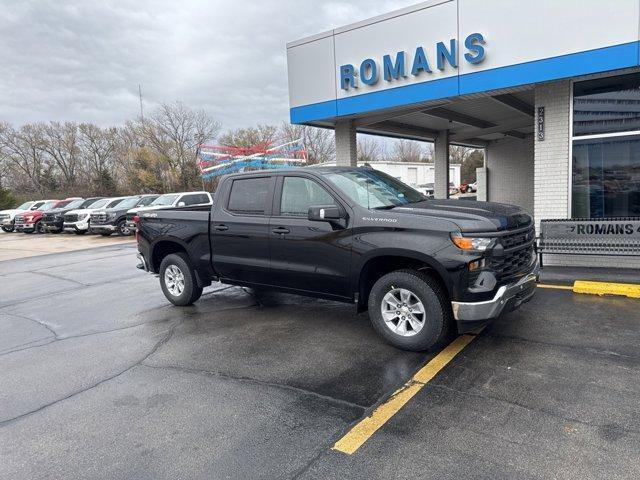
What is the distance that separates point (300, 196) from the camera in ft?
17.9

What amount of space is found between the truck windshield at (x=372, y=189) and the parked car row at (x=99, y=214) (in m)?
13.9

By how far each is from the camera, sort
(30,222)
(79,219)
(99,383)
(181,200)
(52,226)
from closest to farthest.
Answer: (99,383), (181,200), (79,219), (52,226), (30,222)

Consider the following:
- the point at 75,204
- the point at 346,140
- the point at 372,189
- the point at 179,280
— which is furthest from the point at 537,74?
the point at 75,204

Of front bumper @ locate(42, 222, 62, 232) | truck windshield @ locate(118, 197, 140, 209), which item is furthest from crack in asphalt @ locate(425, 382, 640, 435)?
front bumper @ locate(42, 222, 62, 232)

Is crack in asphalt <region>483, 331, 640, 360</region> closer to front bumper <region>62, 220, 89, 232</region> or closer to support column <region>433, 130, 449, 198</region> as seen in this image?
support column <region>433, 130, 449, 198</region>

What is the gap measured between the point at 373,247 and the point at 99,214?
20604mm

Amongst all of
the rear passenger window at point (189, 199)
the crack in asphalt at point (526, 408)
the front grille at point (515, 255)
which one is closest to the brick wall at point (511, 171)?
the rear passenger window at point (189, 199)

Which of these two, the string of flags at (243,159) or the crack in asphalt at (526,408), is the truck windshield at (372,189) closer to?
the crack in asphalt at (526,408)

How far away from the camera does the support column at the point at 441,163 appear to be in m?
16.5

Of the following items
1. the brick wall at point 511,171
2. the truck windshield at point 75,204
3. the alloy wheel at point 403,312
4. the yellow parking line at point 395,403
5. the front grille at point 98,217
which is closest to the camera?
the yellow parking line at point 395,403

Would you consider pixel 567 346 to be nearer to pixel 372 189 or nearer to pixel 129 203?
pixel 372 189

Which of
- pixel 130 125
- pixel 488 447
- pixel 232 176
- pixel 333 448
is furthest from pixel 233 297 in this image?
pixel 130 125

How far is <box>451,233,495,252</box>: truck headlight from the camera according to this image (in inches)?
167

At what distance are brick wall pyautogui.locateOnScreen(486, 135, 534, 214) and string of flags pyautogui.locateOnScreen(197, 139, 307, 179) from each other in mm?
20740
